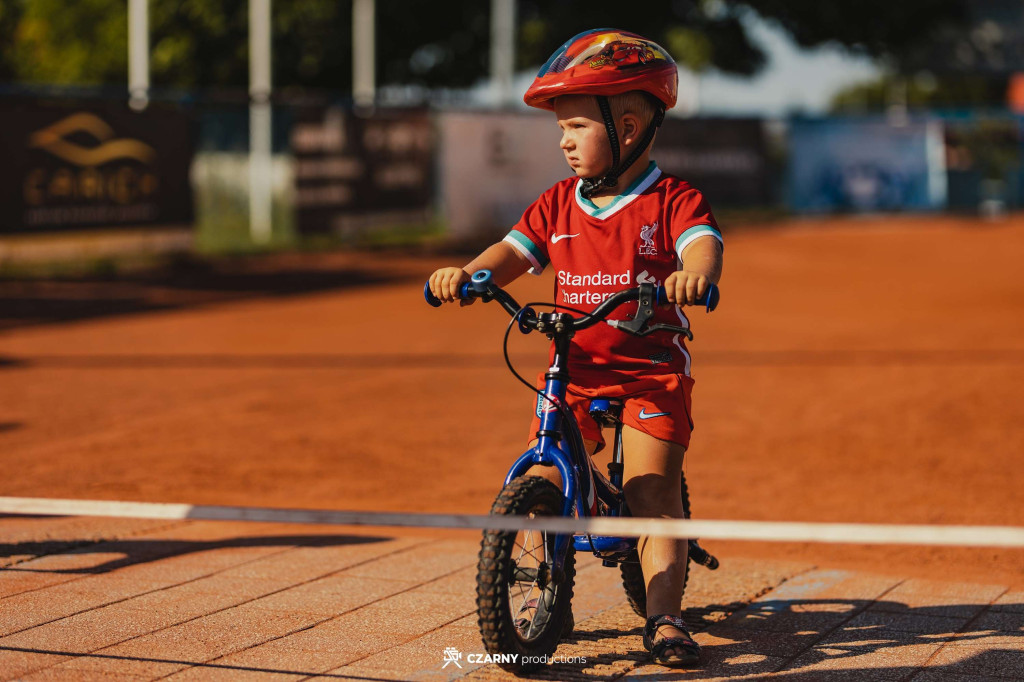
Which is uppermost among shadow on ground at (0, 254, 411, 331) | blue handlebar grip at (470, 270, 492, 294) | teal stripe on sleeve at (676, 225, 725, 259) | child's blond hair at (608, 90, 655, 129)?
child's blond hair at (608, 90, 655, 129)

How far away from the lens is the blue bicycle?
141 inches

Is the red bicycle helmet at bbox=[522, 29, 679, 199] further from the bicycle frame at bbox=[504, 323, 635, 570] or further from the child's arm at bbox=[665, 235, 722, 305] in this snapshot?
the bicycle frame at bbox=[504, 323, 635, 570]

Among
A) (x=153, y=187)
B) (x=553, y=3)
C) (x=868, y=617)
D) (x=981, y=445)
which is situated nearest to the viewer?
(x=868, y=617)

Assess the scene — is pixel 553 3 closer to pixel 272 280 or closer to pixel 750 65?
pixel 750 65

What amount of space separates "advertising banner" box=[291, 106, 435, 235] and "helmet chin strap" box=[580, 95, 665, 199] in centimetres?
1681

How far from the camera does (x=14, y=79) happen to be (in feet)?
117

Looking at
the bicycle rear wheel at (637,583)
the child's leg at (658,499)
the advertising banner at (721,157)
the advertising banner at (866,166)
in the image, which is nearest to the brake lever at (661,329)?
the child's leg at (658,499)

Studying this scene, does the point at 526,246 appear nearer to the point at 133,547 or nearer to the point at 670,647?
the point at 670,647

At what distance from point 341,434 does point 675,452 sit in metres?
4.57

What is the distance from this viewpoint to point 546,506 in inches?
147

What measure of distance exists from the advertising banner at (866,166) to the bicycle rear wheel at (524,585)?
2695 centimetres

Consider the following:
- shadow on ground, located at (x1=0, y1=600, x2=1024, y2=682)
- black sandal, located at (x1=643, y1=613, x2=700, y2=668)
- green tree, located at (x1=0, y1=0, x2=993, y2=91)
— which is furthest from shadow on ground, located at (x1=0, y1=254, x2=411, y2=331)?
green tree, located at (x1=0, y1=0, x2=993, y2=91)

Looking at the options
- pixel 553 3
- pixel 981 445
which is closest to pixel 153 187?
pixel 981 445

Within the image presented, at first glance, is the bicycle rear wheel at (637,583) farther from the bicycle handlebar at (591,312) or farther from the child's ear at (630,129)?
the child's ear at (630,129)
